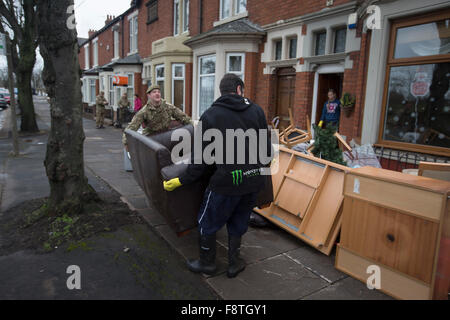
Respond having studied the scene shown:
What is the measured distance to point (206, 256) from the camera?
124 inches

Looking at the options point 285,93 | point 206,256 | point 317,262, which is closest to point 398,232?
point 317,262

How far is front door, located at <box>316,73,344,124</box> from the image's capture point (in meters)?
8.27

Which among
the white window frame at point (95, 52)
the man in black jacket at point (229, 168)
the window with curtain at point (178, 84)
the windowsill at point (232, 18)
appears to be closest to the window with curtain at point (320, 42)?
the windowsill at point (232, 18)

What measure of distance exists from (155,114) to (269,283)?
3314mm

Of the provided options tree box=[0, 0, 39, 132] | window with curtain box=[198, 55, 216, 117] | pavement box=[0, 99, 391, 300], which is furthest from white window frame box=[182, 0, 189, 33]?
pavement box=[0, 99, 391, 300]

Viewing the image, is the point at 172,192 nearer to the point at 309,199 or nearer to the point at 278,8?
the point at 309,199

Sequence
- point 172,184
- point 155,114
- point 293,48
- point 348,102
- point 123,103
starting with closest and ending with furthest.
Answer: point 172,184 < point 155,114 < point 348,102 < point 293,48 < point 123,103

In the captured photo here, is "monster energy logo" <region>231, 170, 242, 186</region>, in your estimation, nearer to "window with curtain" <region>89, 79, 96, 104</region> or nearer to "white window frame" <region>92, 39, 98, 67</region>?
"window with curtain" <region>89, 79, 96, 104</region>

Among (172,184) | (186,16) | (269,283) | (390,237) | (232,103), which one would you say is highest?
(186,16)

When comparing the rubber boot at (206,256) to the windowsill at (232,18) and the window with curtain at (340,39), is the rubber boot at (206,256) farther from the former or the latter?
the windowsill at (232,18)

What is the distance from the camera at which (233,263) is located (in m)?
3.18

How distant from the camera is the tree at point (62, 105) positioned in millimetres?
3986

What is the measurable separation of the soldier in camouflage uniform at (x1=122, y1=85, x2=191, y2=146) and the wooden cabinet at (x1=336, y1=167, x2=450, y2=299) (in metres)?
3.13

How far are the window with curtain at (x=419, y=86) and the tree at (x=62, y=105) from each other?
5242 mm
